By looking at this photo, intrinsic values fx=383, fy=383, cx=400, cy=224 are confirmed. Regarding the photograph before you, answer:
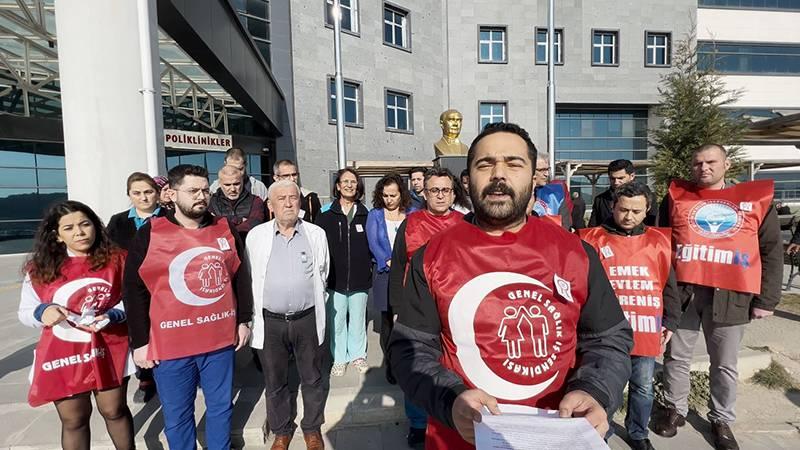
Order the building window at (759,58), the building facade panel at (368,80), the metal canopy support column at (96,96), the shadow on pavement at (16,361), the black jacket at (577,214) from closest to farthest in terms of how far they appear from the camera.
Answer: the metal canopy support column at (96,96), the shadow on pavement at (16,361), the black jacket at (577,214), the building facade panel at (368,80), the building window at (759,58)

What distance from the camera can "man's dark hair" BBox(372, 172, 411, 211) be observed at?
12.7 feet

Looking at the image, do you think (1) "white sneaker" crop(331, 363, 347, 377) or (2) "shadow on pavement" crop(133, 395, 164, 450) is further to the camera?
(1) "white sneaker" crop(331, 363, 347, 377)

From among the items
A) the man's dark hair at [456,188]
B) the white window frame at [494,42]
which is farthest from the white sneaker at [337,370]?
the white window frame at [494,42]

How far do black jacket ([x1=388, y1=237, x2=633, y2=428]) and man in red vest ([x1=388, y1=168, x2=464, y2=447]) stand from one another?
142 centimetres

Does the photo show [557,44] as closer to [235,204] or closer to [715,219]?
[715,219]

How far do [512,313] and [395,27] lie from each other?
18.1 m

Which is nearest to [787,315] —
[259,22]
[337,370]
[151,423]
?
[337,370]

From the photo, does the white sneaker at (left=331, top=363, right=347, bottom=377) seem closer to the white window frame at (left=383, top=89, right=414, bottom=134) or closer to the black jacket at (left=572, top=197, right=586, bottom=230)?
the black jacket at (left=572, top=197, right=586, bottom=230)

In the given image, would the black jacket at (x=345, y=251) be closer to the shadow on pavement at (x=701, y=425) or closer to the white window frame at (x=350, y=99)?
the shadow on pavement at (x=701, y=425)

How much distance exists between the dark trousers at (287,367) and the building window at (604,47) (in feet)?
76.4

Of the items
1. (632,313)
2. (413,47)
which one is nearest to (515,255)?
(632,313)

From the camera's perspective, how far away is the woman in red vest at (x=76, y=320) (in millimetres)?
2322

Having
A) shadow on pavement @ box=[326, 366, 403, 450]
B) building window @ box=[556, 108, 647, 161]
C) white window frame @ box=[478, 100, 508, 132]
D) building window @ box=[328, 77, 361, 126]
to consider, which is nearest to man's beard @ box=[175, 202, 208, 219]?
shadow on pavement @ box=[326, 366, 403, 450]

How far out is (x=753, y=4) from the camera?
22766 millimetres
